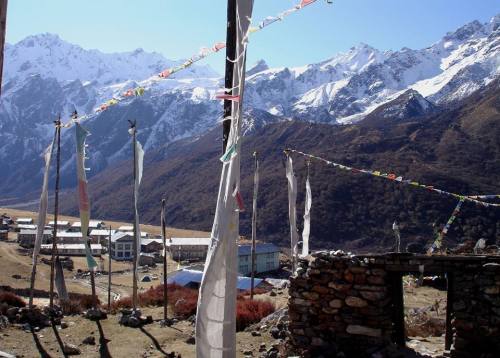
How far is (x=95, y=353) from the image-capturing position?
14.7 metres

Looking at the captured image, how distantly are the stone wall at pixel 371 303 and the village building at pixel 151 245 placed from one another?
66983 mm

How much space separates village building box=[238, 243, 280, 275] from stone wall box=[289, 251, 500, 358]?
44.1 meters

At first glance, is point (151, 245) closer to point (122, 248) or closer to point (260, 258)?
point (122, 248)

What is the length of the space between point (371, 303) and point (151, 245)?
69631 millimetres

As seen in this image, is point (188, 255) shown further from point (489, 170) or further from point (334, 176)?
point (489, 170)

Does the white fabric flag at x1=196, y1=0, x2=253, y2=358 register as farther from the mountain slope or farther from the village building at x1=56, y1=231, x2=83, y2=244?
the village building at x1=56, y1=231, x2=83, y2=244

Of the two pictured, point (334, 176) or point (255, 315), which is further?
point (334, 176)

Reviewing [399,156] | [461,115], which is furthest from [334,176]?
[461,115]

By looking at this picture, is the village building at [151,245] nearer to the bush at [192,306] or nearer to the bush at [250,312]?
the bush at [192,306]

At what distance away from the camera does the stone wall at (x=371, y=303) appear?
9.68 meters

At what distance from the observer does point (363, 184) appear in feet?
326

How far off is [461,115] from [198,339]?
15507cm

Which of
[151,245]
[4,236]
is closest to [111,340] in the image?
[151,245]

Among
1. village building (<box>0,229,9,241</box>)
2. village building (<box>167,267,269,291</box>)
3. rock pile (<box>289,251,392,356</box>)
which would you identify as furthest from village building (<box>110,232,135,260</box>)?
rock pile (<box>289,251,392,356</box>)
